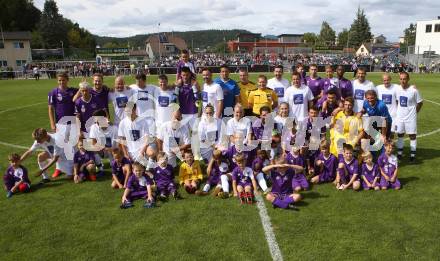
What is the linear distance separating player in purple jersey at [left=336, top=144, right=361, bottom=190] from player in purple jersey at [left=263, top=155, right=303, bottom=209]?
2.46 feet

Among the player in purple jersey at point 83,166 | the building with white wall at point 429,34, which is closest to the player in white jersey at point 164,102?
the player in purple jersey at point 83,166

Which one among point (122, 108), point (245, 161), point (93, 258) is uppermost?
point (122, 108)

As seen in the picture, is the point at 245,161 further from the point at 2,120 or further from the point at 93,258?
the point at 2,120

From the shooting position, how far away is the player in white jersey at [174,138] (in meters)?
7.64

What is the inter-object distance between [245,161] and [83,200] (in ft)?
9.92

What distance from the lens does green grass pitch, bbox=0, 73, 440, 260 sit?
4.57 metres

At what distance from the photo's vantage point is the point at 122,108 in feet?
25.8

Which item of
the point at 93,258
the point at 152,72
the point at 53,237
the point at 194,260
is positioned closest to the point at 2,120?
the point at 53,237

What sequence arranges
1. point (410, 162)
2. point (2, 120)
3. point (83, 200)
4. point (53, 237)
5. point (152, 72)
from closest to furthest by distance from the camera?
point (53, 237) < point (83, 200) < point (410, 162) < point (2, 120) < point (152, 72)

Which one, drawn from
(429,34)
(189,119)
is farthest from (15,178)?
(429,34)

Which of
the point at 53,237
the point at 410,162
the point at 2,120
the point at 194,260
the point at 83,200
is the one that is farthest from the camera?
the point at 2,120

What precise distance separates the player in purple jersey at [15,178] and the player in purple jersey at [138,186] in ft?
6.91

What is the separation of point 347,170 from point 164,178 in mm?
3430

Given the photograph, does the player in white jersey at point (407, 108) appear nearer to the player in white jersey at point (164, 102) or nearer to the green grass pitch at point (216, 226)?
the green grass pitch at point (216, 226)
